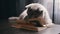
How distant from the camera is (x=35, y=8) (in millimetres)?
1090

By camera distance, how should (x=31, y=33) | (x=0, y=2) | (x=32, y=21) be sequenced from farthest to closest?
(x=0, y=2), (x=32, y=21), (x=31, y=33)

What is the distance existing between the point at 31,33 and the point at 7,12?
4.17ft

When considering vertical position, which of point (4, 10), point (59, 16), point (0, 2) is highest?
point (0, 2)

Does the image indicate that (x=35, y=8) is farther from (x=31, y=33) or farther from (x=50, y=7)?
(x=50, y=7)

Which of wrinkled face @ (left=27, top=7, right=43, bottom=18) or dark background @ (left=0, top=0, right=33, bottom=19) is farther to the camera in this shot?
dark background @ (left=0, top=0, right=33, bottom=19)

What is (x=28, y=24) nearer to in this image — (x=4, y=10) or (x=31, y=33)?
(x=31, y=33)

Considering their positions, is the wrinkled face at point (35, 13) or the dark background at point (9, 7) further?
the dark background at point (9, 7)

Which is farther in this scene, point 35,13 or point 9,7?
point 9,7

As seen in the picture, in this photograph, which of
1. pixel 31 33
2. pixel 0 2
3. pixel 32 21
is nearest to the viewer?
pixel 31 33

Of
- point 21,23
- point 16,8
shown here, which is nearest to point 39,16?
point 21,23

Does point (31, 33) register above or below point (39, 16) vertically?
below

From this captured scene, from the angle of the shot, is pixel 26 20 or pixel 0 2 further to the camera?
pixel 0 2

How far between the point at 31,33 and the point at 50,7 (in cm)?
140

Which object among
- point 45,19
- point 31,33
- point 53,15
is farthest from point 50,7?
point 31,33
